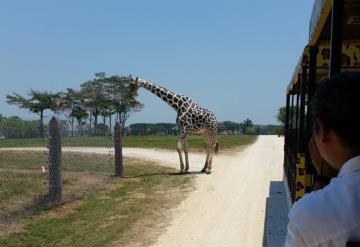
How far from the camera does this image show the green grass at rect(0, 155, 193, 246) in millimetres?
7672

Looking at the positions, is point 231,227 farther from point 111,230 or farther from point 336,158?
point 336,158

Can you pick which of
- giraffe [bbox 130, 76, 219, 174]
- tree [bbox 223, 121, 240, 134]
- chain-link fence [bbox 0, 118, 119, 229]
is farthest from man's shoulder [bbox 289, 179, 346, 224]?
tree [bbox 223, 121, 240, 134]

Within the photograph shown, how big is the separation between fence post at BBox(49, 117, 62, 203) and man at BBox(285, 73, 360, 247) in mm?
9048

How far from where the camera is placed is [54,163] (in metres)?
10.2

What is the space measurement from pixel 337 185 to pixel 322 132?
0.16 meters

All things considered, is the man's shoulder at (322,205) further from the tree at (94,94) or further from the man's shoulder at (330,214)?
the tree at (94,94)

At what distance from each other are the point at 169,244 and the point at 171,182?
20.3 feet

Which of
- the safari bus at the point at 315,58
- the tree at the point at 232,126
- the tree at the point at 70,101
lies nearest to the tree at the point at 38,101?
the tree at the point at 70,101

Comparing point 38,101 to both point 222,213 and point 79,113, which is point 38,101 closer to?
point 79,113

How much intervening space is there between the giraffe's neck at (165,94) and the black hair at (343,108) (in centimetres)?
1471

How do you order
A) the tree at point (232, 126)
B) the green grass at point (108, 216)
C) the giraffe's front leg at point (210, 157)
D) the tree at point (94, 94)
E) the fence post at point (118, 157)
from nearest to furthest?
the green grass at point (108, 216) → the fence post at point (118, 157) → the giraffe's front leg at point (210, 157) → the tree at point (94, 94) → the tree at point (232, 126)

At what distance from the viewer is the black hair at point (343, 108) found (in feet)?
4.80

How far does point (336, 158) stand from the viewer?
1548 millimetres

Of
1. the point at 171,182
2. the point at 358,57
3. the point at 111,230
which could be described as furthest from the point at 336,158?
the point at 171,182
